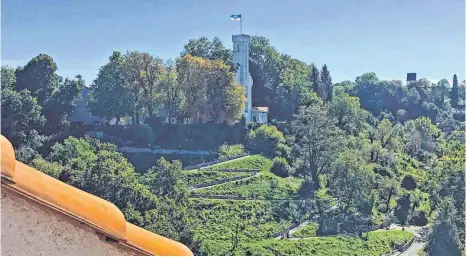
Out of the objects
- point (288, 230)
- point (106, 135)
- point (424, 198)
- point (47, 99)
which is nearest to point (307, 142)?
point (424, 198)

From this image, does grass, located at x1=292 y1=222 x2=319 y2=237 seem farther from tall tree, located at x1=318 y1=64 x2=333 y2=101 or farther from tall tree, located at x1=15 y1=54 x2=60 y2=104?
tall tree, located at x1=318 y1=64 x2=333 y2=101

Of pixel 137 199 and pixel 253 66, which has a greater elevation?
pixel 253 66

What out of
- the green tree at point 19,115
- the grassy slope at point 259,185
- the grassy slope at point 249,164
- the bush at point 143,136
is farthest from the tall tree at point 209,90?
the green tree at point 19,115

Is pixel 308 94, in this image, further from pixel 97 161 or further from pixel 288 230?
pixel 97 161

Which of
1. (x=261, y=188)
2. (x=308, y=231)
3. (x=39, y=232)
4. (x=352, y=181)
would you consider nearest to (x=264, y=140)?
(x=261, y=188)

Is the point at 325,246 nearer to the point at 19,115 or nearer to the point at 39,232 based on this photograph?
the point at 19,115

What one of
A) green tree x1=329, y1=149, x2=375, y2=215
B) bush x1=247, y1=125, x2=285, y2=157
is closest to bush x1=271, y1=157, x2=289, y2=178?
bush x1=247, y1=125, x2=285, y2=157
